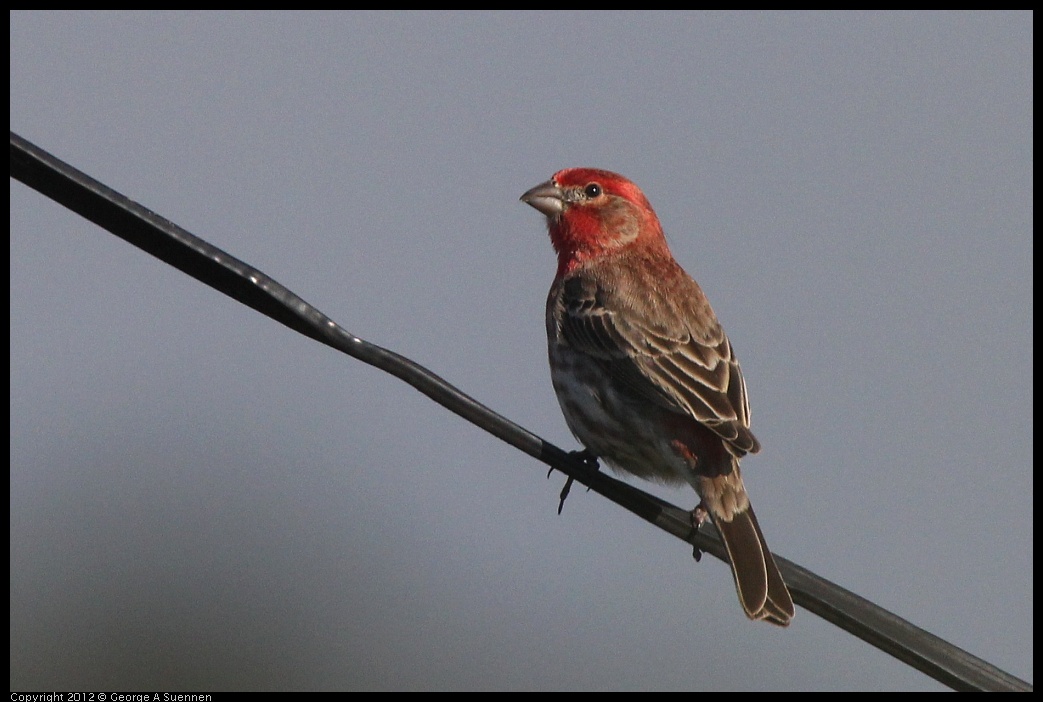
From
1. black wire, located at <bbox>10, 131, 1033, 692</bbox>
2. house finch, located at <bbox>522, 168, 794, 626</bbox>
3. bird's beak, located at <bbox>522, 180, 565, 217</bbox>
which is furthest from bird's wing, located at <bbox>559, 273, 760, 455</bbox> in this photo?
black wire, located at <bbox>10, 131, 1033, 692</bbox>

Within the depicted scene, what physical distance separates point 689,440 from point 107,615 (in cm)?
494

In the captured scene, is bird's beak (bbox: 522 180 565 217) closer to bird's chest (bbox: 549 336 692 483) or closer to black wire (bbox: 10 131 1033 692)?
bird's chest (bbox: 549 336 692 483)

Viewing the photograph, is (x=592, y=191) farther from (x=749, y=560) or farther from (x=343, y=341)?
(x=343, y=341)

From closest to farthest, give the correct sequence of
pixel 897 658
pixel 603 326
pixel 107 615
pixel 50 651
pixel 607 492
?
1. pixel 897 658
2. pixel 607 492
3. pixel 603 326
4. pixel 50 651
5. pixel 107 615

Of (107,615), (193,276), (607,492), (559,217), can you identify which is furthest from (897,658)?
(107,615)

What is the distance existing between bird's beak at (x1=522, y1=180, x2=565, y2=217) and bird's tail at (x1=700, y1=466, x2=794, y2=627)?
2445mm

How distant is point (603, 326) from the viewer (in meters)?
6.86

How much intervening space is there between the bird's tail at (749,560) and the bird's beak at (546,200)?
96.3 inches

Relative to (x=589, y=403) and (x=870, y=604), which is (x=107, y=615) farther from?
(x=870, y=604)

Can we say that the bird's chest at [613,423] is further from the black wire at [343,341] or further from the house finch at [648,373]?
the black wire at [343,341]

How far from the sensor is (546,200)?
802 centimetres

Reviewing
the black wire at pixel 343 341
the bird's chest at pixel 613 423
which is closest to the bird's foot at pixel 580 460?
the bird's chest at pixel 613 423

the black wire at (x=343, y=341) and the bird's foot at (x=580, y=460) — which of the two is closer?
the black wire at (x=343, y=341)

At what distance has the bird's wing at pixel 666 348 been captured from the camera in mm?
6176
